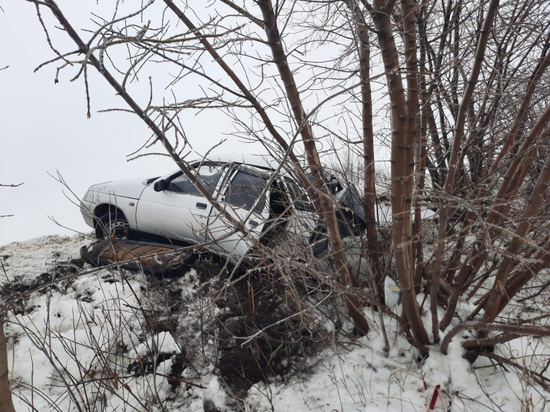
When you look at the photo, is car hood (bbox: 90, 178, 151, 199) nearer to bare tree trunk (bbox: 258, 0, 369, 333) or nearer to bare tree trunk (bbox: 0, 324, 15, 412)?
bare tree trunk (bbox: 258, 0, 369, 333)

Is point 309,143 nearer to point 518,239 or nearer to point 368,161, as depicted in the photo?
point 368,161

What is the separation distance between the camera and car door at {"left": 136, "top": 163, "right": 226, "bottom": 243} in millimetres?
5281

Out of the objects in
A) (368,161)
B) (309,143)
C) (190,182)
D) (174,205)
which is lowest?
(174,205)

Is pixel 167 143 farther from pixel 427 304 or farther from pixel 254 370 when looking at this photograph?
pixel 427 304

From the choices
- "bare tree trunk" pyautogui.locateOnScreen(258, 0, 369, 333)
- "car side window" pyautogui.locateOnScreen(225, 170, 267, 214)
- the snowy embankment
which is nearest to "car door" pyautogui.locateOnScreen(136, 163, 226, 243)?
"car side window" pyautogui.locateOnScreen(225, 170, 267, 214)

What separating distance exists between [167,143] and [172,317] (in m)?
2.73

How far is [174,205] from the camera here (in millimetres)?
5430

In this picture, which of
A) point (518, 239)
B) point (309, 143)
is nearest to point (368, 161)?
point (309, 143)

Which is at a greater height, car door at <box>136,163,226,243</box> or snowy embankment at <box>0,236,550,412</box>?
car door at <box>136,163,226,243</box>

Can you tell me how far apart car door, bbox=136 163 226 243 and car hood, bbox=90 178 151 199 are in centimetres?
16

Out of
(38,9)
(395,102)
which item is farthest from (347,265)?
(38,9)

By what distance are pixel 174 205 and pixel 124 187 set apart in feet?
3.67

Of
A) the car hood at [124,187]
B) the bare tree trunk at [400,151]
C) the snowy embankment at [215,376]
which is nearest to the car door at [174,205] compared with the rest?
the car hood at [124,187]

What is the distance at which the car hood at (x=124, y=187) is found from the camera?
5859mm
